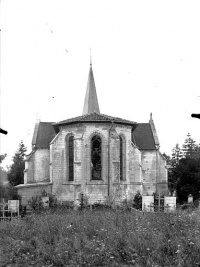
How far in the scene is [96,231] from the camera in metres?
13.2

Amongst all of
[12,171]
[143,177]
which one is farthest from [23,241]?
[12,171]

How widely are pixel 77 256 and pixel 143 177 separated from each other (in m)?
29.2

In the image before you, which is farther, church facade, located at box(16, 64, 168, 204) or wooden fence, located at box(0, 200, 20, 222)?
church facade, located at box(16, 64, 168, 204)

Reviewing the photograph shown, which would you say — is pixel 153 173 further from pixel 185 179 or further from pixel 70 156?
pixel 70 156

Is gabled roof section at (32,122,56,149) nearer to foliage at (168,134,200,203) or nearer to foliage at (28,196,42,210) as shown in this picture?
foliage at (28,196,42,210)

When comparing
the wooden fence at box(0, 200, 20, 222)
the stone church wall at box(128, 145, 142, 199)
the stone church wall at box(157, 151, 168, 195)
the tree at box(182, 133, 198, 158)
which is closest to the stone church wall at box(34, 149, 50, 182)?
the stone church wall at box(128, 145, 142, 199)

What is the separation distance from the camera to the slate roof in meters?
40.2

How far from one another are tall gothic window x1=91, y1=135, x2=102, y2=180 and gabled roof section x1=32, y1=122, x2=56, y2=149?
25.1 feet

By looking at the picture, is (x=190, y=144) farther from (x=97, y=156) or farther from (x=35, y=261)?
(x=35, y=261)

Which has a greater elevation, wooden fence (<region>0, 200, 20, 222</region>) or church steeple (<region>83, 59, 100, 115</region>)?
church steeple (<region>83, 59, 100, 115</region>)

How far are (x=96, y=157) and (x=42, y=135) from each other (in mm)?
9904

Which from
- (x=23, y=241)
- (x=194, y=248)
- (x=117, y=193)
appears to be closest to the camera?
(x=194, y=248)

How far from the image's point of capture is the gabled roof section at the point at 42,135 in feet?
132

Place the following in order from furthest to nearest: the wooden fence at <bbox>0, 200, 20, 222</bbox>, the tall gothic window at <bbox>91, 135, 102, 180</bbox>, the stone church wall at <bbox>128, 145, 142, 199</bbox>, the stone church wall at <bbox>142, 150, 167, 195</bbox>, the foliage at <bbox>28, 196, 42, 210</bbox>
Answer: the stone church wall at <bbox>142, 150, 167, 195</bbox>, the stone church wall at <bbox>128, 145, 142, 199</bbox>, the tall gothic window at <bbox>91, 135, 102, 180</bbox>, the foliage at <bbox>28, 196, 42, 210</bbox>, the wooden fence at <bbox>0, 200, 20, 222</bbox>
